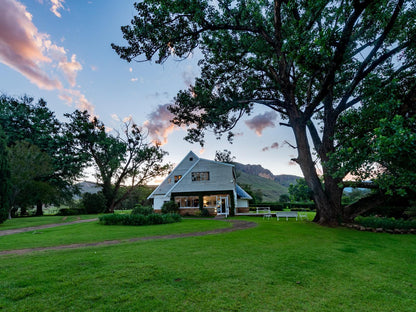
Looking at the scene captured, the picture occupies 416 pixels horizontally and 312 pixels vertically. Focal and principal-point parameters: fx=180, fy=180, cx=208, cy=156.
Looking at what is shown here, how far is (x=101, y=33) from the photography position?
41.5 ft

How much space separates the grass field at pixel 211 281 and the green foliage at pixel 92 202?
27285 millimetres

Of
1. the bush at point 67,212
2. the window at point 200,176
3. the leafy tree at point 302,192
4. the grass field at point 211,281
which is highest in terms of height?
the window at point 200,176

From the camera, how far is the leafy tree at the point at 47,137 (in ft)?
81.9

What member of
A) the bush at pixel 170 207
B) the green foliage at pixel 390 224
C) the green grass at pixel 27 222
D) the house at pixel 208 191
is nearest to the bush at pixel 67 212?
the green grass at pixel 27 222

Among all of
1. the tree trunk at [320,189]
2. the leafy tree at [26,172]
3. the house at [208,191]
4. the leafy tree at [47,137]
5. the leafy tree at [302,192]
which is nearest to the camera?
the tree trunk at [320,189]

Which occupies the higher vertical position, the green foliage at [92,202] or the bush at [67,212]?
the green foliage at [92,202]

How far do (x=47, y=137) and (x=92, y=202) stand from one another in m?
11.7

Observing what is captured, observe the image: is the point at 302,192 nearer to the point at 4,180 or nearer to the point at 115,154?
the point at 4,180

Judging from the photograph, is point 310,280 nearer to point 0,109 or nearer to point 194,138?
point 194,138

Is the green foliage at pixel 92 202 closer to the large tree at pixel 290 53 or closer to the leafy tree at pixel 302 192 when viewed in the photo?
the large tree at pixel 290 53

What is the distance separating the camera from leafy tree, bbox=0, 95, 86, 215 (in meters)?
25.0

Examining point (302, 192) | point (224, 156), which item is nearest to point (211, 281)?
point (302, 192)

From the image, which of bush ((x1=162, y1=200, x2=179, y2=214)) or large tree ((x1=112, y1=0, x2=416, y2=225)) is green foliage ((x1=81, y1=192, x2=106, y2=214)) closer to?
bush ((x1=162, y1=200, x2=179, y2=214))

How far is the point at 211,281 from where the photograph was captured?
139 inches
